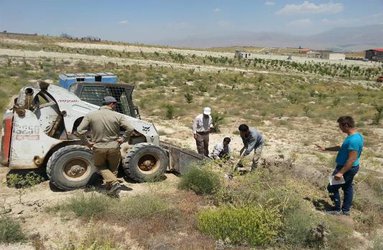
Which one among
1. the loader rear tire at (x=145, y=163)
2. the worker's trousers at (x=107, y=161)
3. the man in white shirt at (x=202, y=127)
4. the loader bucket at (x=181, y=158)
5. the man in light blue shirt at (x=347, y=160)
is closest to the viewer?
the man in light blue shirt at (x=347, y=160)

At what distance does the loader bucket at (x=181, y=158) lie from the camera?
26.3ft

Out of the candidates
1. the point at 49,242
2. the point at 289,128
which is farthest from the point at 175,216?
the point at 289,128

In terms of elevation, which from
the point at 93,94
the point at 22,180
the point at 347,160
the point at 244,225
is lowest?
the point at 22,180

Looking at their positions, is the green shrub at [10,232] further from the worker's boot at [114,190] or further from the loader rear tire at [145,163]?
the loader rear tire at [145,163]

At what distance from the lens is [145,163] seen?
804 cm

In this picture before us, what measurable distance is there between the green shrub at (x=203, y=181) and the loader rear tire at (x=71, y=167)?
179 cm

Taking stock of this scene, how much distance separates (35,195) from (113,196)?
1380 millimetres

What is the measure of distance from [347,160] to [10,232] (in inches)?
192

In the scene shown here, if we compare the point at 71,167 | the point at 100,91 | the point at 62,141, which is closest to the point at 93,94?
the point at 100,91

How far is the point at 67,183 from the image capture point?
728 centimetres

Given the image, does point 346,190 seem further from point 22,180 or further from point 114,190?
point 22,180

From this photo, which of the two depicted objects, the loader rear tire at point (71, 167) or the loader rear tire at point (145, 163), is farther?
the loader rear tire at point (145, 163)

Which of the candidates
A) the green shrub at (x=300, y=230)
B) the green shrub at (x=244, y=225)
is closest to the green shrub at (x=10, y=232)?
the green shrub at (x=244, y=225)

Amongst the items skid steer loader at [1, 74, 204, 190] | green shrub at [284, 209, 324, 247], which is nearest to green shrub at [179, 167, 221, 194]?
skid steer loader at [1, 74, 204, 190]
